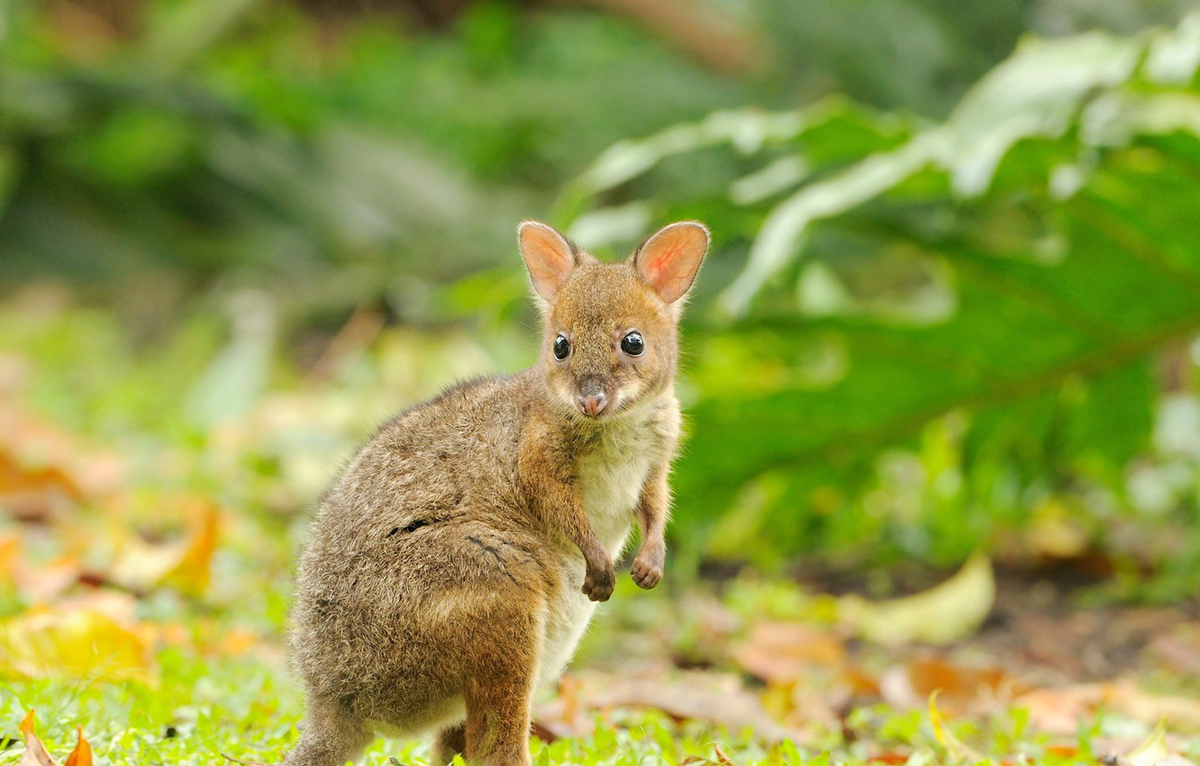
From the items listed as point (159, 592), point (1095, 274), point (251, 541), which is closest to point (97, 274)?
point (251, 541)

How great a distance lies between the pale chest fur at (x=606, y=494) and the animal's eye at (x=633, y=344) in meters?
0.17

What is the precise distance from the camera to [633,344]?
10.8ft

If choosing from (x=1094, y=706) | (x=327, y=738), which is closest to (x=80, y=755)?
(x=327, y=738)

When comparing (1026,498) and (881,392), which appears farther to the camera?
(1026,498)

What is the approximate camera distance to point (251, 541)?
6020 millimetres

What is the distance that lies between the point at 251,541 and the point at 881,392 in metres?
2.94

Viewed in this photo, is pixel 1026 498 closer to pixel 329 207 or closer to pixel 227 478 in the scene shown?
pixel 227 478

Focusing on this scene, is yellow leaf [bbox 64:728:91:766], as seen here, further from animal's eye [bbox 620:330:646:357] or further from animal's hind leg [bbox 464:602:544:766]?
animal's eye [bbox 620:330:646:357]

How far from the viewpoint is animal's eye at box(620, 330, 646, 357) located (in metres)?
3.28

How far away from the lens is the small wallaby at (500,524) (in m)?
2.96

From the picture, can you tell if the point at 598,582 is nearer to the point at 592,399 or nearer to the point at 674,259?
the point at 592,399

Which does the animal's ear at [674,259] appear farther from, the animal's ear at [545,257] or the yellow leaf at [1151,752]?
the yellow leaf at [1151,752]

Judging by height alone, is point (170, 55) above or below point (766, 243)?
above

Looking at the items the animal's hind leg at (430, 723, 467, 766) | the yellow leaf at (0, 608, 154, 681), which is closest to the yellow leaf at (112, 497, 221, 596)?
the yellow leaf at (0, 608, 154, 681)
